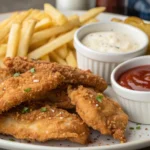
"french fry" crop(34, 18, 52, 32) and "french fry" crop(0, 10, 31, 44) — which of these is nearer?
"french fry" crop(0, 10, 31, 44)

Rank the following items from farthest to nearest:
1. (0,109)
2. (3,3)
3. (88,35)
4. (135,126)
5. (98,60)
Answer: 1. (3,3)
2. (88,35)
3. (98,60)
4. (135,126)
5. (0,109)

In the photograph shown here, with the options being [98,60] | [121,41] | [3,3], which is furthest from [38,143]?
[3,3]

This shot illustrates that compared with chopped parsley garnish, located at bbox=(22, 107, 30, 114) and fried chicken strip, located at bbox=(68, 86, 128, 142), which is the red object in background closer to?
fried chicken strip, located at bbox=(68, 86, 128, 142)

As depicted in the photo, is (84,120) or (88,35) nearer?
(84,120)

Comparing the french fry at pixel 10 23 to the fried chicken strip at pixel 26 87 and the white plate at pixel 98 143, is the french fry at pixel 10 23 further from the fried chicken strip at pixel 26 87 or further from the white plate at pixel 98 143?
the white plate at pixel 98 143

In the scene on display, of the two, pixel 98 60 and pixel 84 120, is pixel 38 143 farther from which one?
pixel 98 60

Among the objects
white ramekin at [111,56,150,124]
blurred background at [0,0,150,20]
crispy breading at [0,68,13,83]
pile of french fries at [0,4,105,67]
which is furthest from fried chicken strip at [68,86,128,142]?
blurred background at [0,0,150,20]
